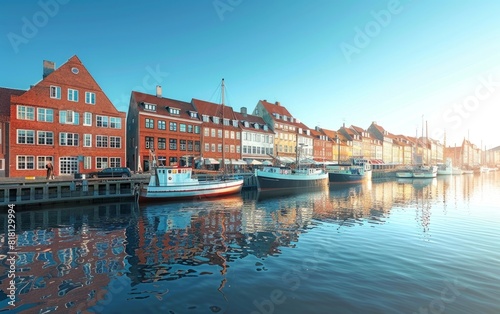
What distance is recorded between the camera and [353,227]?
1869 cm

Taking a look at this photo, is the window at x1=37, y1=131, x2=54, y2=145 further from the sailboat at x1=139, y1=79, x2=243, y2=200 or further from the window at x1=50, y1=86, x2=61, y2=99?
→ the sailboat at x1=139, y1=79, x2=243, y2=200

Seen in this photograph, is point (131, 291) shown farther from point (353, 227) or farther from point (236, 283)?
point (353, 227)

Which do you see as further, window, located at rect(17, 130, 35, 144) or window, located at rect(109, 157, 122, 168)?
window, located at rect(109, 157, 122, 168)

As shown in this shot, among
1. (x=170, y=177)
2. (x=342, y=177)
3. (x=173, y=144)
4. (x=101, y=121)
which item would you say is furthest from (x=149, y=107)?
(x=342, y=177)

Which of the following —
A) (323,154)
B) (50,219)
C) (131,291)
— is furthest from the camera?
(323,154)

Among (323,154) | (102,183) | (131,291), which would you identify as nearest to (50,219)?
(102,183)

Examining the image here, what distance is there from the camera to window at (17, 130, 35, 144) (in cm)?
3816

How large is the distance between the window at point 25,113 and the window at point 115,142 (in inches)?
416

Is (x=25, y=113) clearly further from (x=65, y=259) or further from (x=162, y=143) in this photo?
(x=65, y=259)

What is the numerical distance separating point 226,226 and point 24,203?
19730 millimetres

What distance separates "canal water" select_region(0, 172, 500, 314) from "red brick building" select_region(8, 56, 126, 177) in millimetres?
22020

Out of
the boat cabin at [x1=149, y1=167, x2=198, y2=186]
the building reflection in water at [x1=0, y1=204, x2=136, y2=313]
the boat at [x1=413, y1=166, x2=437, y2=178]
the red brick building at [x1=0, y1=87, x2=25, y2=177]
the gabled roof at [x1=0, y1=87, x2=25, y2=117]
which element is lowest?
the boat at [x1=413, y1=166, x2=437, y2=178]

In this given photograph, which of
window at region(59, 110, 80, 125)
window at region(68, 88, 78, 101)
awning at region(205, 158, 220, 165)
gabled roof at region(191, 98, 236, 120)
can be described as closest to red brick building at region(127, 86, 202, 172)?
awning at region(205, 158, 220, 165)

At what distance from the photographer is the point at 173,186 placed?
31891 millimetres
